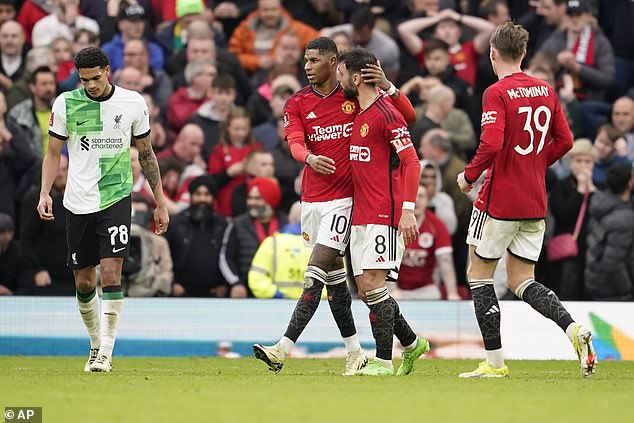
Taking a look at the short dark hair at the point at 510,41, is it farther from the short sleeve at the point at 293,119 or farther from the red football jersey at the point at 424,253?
the red football jersey at the point at 424,253

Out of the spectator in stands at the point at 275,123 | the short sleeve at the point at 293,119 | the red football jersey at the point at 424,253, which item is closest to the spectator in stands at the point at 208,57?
the spectator in stands at the point at 275,123

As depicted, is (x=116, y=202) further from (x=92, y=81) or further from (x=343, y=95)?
(x=343, y=95)

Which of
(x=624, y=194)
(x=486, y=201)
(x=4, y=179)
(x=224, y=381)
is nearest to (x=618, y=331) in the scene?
(x=624, y=194)

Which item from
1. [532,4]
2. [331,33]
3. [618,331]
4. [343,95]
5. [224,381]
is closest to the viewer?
[224,381]

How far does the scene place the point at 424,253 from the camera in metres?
17.1

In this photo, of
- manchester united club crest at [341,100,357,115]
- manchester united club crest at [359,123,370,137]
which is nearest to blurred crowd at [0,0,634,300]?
manchester united club crest at [341,100,357,115]

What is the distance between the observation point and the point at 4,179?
17.9 meters

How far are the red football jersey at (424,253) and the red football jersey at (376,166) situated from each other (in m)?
5.76

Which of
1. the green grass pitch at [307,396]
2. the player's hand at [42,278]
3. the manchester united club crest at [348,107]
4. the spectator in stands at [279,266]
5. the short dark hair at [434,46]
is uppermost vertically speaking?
the short dark hair at [434,46]

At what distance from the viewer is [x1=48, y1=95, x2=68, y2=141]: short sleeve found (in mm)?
11979

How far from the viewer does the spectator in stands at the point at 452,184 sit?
18.1m

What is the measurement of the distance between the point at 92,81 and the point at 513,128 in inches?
148

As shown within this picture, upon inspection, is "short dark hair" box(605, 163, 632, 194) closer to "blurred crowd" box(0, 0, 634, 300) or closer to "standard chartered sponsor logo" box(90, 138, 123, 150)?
"blurred crowd" box(0, 0, 634, 300)

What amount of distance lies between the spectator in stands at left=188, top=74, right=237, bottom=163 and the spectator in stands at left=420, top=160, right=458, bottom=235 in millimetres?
3141
